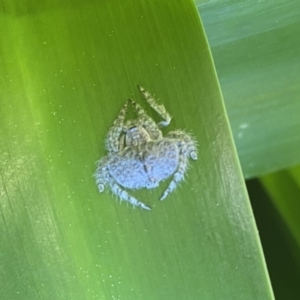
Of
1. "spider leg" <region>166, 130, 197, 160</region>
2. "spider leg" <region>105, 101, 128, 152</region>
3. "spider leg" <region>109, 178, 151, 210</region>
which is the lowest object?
"spider leg" <region>109, 178, 151, 210</region>

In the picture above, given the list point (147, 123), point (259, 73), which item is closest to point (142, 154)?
point (147, 123)

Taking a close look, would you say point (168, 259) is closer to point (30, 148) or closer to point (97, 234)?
point (97, 234)

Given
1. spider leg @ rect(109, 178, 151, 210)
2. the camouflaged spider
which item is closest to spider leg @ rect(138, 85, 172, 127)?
the camouflaged spider

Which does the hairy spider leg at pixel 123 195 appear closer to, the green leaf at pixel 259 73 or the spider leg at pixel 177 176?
the spider leg at pixel 177 176

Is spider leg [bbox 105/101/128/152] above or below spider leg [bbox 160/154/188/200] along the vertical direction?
above

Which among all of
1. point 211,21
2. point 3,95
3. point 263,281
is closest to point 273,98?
point 211,21

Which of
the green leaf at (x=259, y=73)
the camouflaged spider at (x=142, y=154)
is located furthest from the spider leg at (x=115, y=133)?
the green leaf at (x=259, y=73)

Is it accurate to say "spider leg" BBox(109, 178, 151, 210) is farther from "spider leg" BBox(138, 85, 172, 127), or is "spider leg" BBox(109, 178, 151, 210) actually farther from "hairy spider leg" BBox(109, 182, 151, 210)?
"spider leg" BBox(138, 85, 172, 127)
